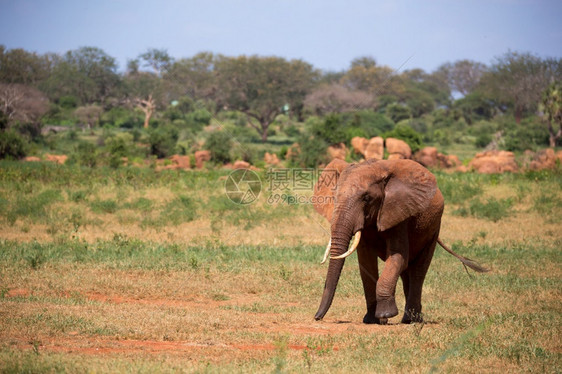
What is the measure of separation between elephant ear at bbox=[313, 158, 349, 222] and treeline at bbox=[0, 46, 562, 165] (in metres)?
30.0

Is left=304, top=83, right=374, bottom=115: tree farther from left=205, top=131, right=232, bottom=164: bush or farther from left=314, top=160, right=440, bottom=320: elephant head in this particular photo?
left=314, top=160, right=440, bottom=320: elephant head

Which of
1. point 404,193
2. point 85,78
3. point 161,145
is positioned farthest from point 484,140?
point 404,193

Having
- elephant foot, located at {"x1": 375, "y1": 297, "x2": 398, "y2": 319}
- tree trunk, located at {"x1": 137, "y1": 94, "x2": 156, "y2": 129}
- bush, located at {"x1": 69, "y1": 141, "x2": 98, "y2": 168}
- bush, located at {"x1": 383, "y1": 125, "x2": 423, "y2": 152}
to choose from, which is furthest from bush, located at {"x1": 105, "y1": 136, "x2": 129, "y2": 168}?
tree trunk, located at {"x1": 137, "y1": 94, "x2": 156, "y2": 129}

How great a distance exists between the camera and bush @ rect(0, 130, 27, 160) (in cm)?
2869

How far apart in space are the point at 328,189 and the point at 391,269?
4.05ft

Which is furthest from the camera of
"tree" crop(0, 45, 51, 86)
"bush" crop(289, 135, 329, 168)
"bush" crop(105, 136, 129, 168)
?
"tree" crop(0, 45, 51, 86)

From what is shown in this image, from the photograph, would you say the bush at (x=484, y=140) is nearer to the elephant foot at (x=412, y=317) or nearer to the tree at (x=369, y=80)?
the tree at (x=369, y=80)

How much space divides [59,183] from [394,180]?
14870 millimetres

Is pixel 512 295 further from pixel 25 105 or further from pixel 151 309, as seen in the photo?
pixel 25 105

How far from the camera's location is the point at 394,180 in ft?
25.6

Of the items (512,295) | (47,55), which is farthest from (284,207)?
(47,55)

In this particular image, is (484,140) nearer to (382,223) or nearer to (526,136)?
(526,136)

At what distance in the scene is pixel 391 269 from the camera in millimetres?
7578

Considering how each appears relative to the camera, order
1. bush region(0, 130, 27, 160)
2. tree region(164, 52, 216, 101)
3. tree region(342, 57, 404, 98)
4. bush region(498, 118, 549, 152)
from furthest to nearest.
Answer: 1. tree region(342, 57, 404, 98)
2. tree region(164, 52, 216, 101)
3. bush region(498, 118, 549, 152)
4. bush region(0, 130, 27, 160)
